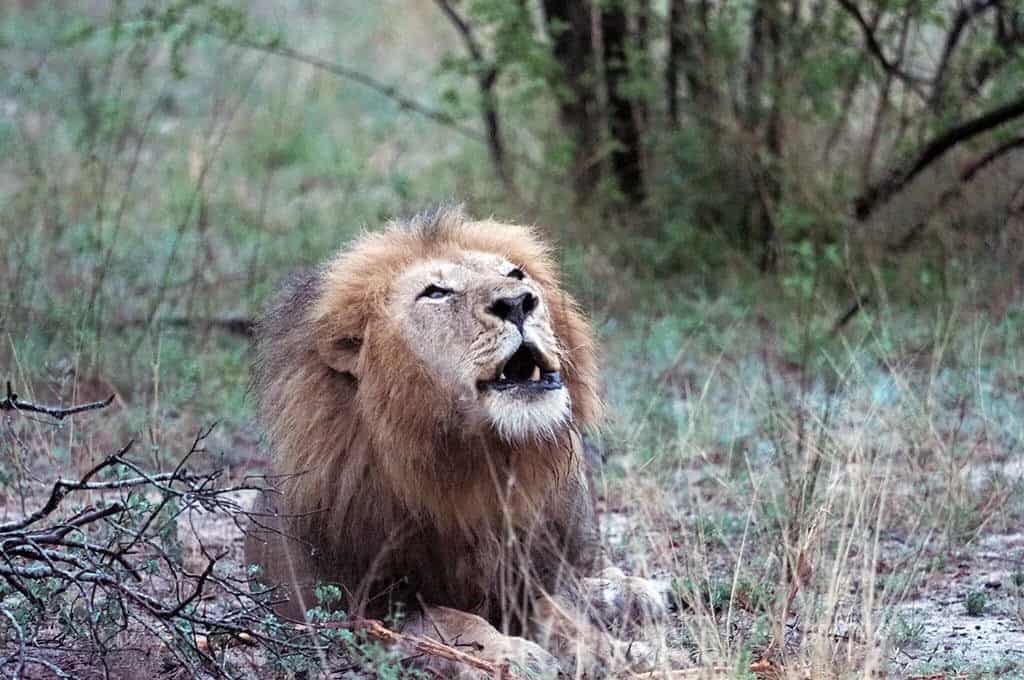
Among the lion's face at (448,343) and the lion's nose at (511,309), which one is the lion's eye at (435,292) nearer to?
Result: the lion's face at (448,343)

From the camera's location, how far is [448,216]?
13.2ft

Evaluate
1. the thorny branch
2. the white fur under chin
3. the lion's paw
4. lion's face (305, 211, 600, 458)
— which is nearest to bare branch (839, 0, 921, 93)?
Result: lion's face (305, 211, 600, 458)

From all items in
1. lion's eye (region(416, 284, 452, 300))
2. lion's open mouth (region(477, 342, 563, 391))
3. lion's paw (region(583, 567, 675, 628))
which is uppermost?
lion's eye (region(416, 284, 452, 300))

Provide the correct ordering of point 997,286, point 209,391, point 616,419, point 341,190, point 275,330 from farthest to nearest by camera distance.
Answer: point 341,190, point 997,286, point 209,391, point 616,419, point 275,330

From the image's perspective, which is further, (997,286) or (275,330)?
Result: (997,286)

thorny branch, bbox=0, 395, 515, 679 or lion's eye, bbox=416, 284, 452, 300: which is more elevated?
lion's eye, bbox=416, 284, 452, 300

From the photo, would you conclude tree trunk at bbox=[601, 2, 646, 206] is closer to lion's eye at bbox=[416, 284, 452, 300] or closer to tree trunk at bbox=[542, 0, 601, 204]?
tree trunk at bbox=[542, 0, 601, 204]

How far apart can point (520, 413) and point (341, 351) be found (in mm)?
556

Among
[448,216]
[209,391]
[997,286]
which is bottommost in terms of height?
[209,391]

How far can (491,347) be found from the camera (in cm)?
353

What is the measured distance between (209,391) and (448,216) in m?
2.55

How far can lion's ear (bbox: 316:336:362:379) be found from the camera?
3809 mm

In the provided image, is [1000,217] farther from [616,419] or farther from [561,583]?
[561,583]

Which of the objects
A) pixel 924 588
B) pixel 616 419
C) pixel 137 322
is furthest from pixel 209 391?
pixel 924 588
